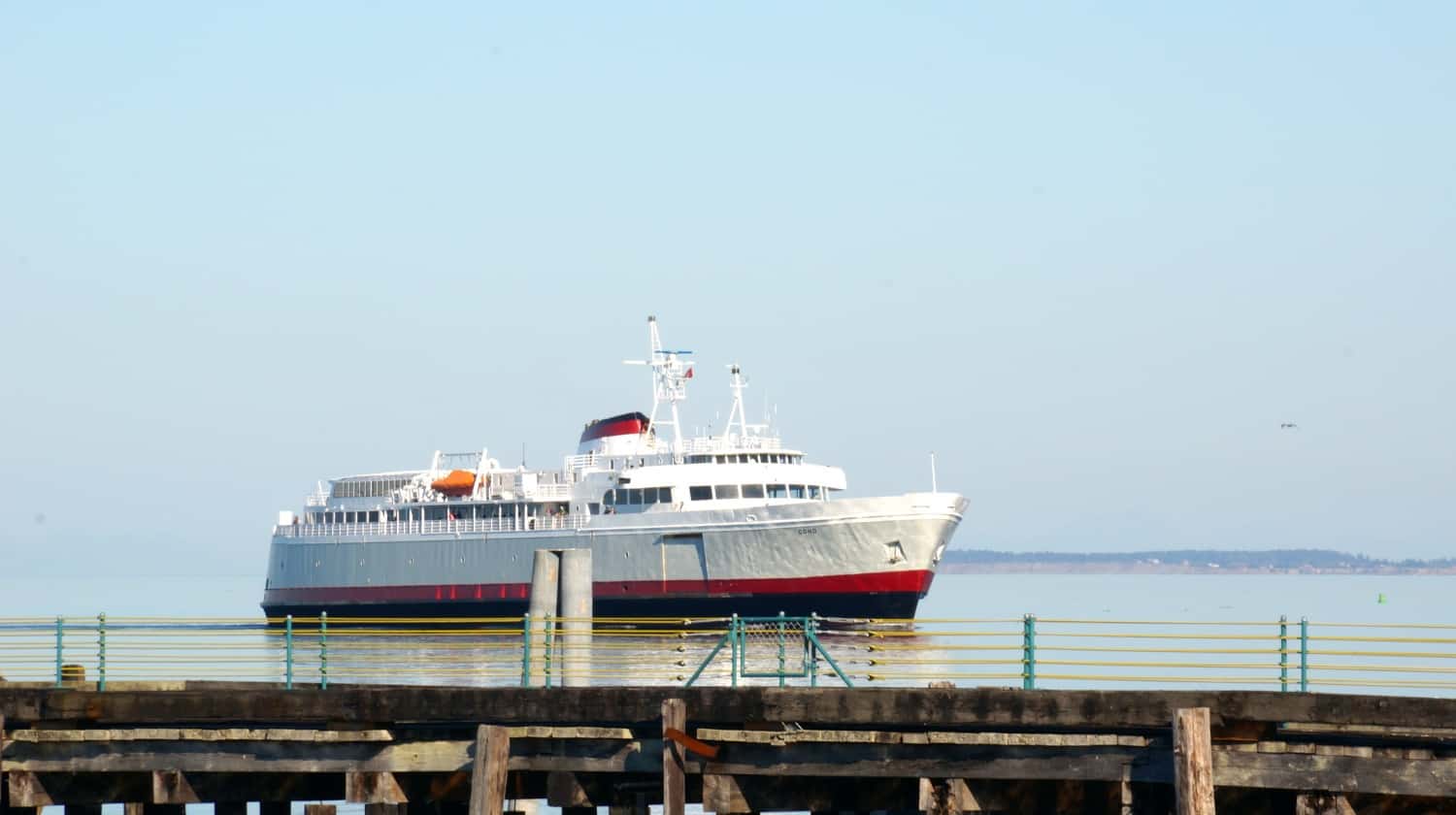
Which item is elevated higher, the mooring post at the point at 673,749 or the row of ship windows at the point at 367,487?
the row of ship windows at the point at 367,487

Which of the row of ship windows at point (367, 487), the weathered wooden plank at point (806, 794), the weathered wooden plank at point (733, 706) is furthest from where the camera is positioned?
the row of ship windows at point (367, 487)

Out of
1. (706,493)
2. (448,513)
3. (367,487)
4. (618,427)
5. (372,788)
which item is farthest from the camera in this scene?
(367,487)

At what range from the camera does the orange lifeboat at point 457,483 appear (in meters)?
75.8

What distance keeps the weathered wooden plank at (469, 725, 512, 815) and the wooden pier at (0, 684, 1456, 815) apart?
0.02 metres

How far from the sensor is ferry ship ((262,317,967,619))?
6581cm

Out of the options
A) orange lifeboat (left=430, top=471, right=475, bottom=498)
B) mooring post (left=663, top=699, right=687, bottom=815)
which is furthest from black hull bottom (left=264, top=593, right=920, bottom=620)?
mooring post (left=663, top=699, right=687, bottom=815)

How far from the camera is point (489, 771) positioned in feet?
56.3

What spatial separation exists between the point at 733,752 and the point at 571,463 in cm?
5556

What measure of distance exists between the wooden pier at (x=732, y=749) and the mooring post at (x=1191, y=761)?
0.02 metres

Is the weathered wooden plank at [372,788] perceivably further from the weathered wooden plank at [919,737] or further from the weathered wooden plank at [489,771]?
the weathered wooden plank at [919,737]

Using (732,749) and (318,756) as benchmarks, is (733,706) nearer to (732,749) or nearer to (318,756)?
(732,749)

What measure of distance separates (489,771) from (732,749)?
2249 millimetres

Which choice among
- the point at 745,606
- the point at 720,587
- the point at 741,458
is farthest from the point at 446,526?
the point at 745,606

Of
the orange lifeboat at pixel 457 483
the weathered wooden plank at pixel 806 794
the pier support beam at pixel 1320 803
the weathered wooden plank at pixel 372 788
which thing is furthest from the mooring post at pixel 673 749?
the orange lifeboat at pixel 457 483
